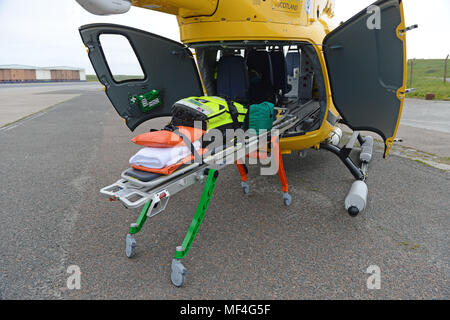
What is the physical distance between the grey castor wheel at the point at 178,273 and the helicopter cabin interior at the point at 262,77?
7.63 feet

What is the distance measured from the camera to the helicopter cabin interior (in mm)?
4234

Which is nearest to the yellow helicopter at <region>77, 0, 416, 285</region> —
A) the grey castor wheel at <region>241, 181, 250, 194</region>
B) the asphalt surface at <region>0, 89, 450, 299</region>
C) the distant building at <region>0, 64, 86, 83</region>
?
the asphalt surface at <region>0, 89, 450, 299</region>

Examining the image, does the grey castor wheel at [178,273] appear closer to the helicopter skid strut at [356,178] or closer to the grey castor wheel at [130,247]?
the grey castor wheel at [130,247]

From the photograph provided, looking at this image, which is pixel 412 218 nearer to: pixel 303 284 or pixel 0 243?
pixel 303 284

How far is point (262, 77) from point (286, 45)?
4.25 ft

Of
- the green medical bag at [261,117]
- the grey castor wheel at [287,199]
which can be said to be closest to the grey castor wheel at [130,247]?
the green medical bag at [261,117]

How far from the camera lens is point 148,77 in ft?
15.5

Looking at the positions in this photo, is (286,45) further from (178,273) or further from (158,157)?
(178,273)

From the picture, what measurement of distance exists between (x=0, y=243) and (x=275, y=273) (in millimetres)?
2826

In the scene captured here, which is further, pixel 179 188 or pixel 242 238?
pixel 242 238

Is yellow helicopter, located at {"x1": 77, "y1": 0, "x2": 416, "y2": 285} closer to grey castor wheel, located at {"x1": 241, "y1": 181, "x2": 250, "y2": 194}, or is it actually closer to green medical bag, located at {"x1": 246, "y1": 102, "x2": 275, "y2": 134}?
green medical bag, located at {"x1": 246, "y1": 102, "x2": 275, "y2": 134}

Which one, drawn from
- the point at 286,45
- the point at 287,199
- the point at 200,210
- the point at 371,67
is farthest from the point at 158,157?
the point at 371,67

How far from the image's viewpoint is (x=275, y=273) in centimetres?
266
